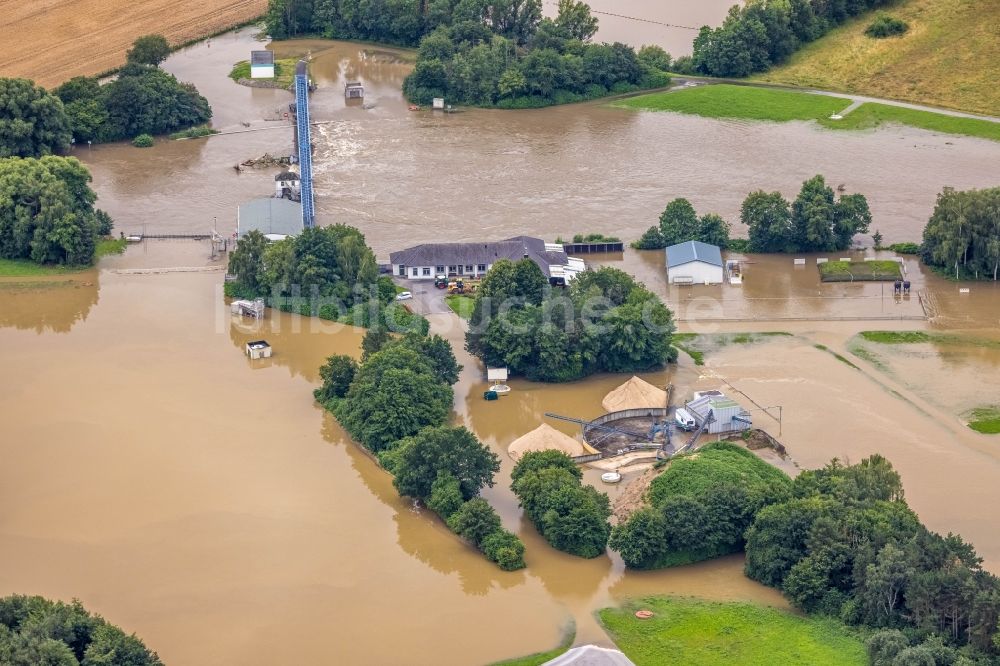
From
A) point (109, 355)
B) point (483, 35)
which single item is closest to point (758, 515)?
point (109, 355)

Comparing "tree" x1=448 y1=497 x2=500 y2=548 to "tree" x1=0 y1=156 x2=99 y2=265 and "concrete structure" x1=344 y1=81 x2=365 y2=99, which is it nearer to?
"tree" x1=0 y1=156 x2=99 y2=265

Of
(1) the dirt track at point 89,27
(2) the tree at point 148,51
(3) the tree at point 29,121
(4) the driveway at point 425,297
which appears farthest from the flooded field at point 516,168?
(1) the dirt track at point 89,27

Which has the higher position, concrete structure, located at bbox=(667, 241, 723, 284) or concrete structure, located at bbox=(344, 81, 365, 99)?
concrete structure, located at bbox=(344, 81, 365, 99)

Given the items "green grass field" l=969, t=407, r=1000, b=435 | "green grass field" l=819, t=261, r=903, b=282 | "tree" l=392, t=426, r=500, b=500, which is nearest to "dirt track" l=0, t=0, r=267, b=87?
"green grass field" l=819, t=261, r=903, b=282

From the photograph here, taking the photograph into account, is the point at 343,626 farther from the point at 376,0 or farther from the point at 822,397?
the point at 376,0

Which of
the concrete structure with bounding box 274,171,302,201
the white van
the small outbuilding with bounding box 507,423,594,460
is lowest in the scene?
the small outbuilding with bounding box 507,423,594,460

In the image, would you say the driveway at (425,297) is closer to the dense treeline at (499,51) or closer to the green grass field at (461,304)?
the green grass field at (461,304)
